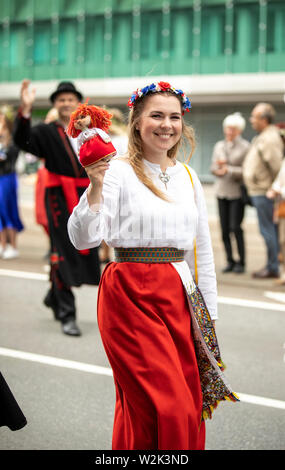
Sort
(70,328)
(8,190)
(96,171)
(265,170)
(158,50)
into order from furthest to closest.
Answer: (158,50)
(8,190)
(265,170)
(70,328)
(96,171)

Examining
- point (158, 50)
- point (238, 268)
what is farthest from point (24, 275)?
point (158, 50)

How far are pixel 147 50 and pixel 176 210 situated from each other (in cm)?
3472

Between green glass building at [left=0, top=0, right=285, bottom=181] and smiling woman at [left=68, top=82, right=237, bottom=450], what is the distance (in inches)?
1167

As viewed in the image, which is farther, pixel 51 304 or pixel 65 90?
pixel 51 304

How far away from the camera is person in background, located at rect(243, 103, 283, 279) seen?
9.23 meters

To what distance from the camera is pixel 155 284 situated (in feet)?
10.1

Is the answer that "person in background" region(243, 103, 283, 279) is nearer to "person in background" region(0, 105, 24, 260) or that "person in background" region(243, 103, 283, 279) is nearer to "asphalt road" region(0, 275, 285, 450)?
"asphalt road" region(0, 275, 285, 450)

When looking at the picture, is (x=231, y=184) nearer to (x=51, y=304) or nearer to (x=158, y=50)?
(x=51, y=304)

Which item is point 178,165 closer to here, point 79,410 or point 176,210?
point 176,210

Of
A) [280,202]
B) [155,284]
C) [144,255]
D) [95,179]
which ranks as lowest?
[155,284]

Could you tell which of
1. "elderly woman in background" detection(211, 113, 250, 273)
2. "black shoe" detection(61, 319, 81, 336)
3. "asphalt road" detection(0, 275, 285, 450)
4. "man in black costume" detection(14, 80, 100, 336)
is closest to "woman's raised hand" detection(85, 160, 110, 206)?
"asphalt road" detection(0, 275, 285, 450)

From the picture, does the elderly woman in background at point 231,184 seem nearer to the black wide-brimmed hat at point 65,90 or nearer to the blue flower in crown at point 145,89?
the black wide-brimmed hat at point 65,90

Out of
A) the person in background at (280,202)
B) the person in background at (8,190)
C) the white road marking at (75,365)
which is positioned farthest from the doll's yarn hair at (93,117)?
the person in background at (8,190)

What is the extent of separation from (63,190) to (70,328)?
129cm
